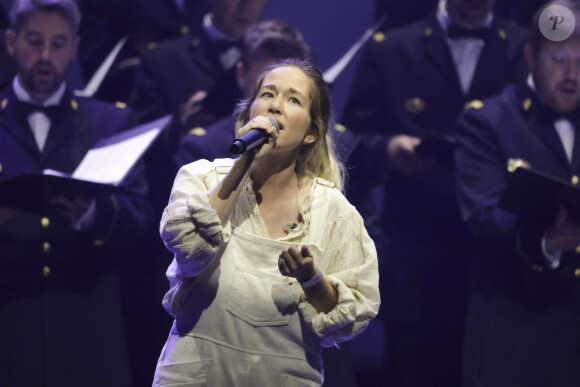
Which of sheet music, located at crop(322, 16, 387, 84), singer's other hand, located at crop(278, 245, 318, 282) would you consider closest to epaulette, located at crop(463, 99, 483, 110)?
sheet music, located at crop(322, 16, 387, 84)

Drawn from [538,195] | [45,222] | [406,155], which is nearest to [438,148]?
[406,155]

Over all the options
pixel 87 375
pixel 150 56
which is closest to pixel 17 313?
pixel 87 375

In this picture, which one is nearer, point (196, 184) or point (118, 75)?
point (196, 184)

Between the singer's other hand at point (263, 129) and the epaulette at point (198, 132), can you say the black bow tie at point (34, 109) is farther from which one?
the singer's other hand at point (263, 129)

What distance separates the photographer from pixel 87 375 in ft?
9.66

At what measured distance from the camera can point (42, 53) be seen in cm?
317

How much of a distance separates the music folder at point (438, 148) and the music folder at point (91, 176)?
3.26ft

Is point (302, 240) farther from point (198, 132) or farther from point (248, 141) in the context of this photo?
point (198, 132)

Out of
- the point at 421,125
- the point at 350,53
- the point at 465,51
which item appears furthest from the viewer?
the point at 350,53

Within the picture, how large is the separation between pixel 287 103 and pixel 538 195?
4.18 ft

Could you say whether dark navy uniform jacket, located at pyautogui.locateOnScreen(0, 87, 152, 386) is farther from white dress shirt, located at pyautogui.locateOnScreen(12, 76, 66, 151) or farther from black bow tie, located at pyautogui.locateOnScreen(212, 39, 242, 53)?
black bow tie, located at pyautogui.locateOnScreen(212, 39, 242, 53)

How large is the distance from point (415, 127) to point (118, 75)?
4.61 ft

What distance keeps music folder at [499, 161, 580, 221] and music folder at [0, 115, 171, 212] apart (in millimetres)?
1253

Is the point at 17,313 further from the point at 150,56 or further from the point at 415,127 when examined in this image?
the point at 415,127
